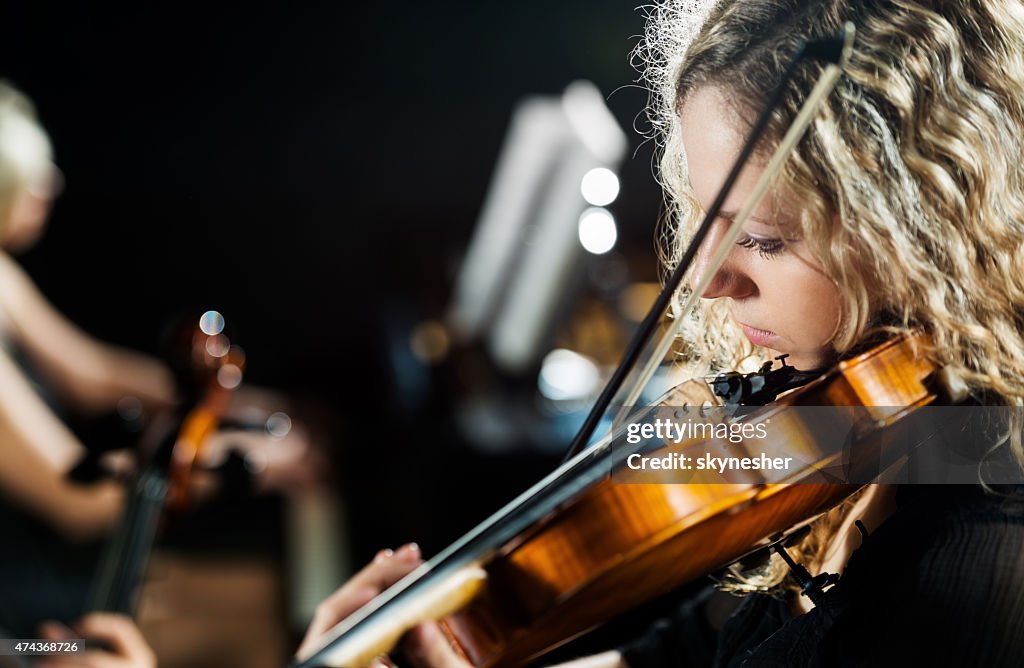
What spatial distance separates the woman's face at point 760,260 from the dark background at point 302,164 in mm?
324

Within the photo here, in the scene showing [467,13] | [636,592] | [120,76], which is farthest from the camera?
[120,76]

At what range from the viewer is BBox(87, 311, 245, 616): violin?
1.36m

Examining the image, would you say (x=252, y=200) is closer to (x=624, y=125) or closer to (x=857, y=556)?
(x=624, y=125)

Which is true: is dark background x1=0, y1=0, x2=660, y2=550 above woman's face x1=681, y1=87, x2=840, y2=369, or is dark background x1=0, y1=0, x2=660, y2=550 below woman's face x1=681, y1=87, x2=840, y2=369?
above

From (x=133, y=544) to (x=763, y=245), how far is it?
3.59 ft

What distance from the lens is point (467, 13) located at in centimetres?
187

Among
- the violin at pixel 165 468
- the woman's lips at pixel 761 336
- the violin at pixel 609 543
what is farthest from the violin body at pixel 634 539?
the violin at pixel 165 468

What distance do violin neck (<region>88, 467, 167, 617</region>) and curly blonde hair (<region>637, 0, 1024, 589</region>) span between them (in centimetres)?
109

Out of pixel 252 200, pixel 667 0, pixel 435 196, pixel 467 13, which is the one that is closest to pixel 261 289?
pixel 252 200

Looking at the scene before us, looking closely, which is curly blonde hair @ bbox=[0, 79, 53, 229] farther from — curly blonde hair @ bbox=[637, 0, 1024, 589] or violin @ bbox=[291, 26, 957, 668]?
curly blonde hair @ bbox=[637, 0, 1024, 589]

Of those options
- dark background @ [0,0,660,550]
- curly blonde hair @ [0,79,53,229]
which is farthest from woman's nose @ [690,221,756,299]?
curly blonde hair @ [0,79,53,229]

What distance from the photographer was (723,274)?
804mm

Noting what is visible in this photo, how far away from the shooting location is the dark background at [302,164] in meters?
1.97

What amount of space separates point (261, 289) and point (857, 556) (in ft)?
10.00
